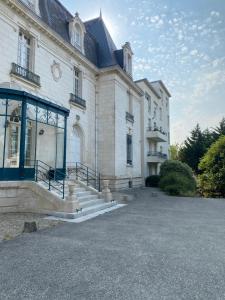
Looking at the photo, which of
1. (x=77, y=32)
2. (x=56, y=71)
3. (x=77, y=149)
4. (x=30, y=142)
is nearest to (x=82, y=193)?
(x=30, y=142)

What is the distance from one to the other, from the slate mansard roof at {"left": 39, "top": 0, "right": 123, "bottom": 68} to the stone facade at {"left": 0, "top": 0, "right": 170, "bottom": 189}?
38 centimetres

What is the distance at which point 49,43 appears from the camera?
11.9 metres

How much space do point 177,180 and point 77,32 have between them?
11.1 metres

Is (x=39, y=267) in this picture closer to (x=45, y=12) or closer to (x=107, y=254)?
(x=107, y=254)

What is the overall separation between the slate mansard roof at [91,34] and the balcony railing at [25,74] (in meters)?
3.06

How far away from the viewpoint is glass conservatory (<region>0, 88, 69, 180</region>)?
8375 millimetres

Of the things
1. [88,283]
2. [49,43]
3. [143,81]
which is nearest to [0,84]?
[49,43]

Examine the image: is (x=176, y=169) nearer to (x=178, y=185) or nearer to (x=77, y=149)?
(x=178, y=185)

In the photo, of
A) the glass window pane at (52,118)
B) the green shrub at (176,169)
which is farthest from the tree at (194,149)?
the glass window pane at (52,118)

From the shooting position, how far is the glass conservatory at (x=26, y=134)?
27.5 ft

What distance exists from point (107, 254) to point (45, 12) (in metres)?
12.1

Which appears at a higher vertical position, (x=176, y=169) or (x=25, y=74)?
(x=25, y=74)

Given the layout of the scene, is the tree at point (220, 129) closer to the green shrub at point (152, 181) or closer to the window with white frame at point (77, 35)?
the green shrub at point (152, 181)

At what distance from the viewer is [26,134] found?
9.91 metres
